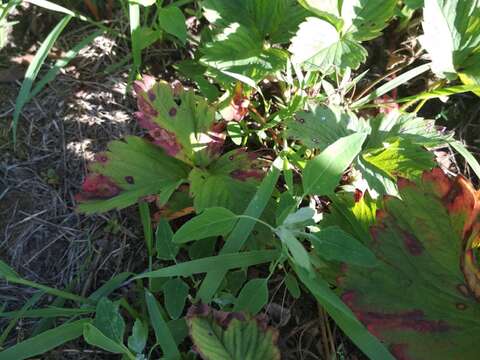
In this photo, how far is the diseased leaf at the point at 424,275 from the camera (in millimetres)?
1055

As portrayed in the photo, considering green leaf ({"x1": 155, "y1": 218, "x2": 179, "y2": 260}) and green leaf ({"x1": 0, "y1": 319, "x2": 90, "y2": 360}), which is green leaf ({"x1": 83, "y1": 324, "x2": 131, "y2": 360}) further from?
green leaf ({"x1": 155, "y1": 218, "x2": 179, "y2": 260})

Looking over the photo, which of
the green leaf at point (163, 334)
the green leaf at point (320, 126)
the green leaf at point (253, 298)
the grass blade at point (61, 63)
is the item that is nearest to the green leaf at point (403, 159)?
the green leaf at point (320, 126)

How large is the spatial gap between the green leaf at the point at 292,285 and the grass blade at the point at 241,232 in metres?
0.14

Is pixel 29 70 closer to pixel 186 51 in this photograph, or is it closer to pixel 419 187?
pixel 186 51

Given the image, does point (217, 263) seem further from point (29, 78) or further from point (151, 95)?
point (29, 78)

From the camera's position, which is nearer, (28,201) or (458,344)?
(458,344)

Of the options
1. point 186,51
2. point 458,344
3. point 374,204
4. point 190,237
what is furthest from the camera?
point 186,51

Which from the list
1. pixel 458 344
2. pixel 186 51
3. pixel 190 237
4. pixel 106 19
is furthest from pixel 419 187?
pixel 106 19

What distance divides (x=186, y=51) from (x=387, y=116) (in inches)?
26.8

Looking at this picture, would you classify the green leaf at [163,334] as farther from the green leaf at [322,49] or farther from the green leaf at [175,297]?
the green leaf at [322,49]

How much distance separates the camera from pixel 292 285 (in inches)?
51.2

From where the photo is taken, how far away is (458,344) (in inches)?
41.4

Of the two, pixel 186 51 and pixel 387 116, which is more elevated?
pixel 186 51

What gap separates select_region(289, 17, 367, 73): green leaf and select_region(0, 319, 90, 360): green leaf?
80 centimetres
